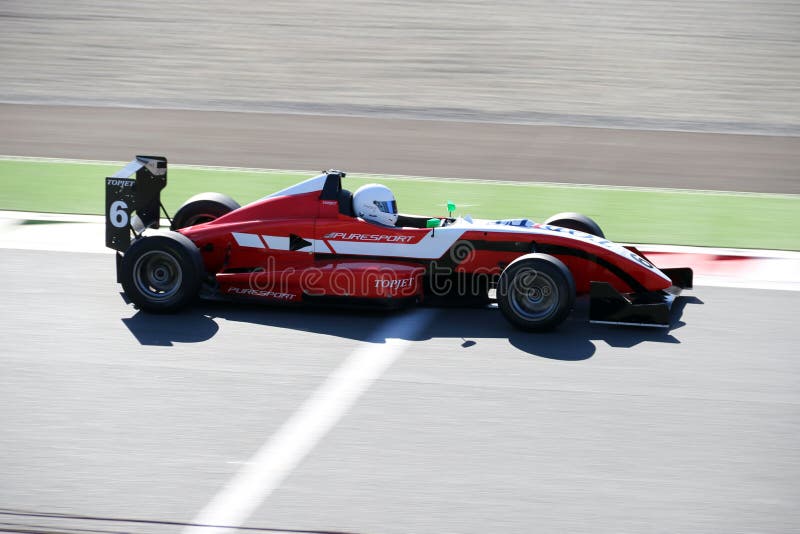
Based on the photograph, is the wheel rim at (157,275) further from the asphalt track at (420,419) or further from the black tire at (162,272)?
the asphalt track at (420,419)

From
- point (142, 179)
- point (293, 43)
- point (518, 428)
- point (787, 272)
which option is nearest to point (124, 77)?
point (293, 43)

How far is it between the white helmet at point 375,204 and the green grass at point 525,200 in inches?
145

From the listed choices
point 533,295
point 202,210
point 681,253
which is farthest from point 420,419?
point 681,253

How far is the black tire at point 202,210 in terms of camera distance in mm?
10031

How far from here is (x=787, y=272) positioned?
34.5ft

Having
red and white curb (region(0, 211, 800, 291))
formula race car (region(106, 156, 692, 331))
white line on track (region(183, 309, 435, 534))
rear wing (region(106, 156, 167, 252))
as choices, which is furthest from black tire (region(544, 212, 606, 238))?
rear wing (region(106, 156, 167, 252))

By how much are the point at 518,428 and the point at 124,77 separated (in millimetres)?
19870

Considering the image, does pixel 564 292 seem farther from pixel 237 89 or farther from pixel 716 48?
pixel 716 48

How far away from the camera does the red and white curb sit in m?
10.3

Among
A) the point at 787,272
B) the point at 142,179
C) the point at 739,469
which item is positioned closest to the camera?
the point at 739,469

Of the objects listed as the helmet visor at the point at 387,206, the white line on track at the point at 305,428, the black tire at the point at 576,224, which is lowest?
the white line on track at the point at 305,428

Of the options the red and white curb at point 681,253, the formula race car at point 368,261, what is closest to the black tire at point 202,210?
the formula race car at point 368,261

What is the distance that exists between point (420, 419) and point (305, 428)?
728mm

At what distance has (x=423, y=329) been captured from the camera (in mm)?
8562
